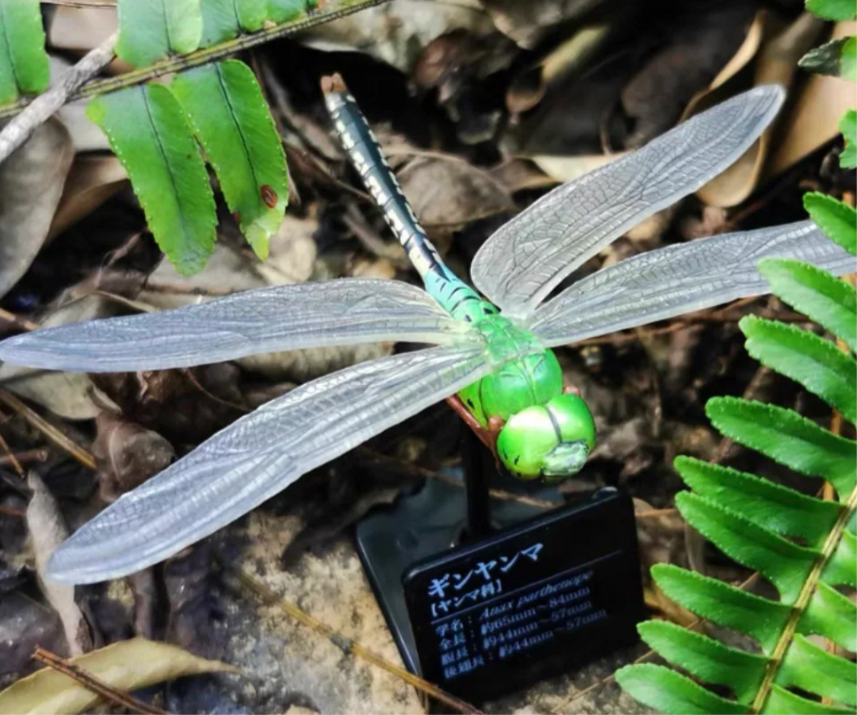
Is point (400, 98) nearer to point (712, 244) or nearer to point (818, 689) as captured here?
point (712, 244)

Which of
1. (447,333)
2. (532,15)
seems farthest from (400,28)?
(447,333)

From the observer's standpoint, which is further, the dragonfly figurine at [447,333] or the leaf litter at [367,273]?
the leaf litter at [367,273]

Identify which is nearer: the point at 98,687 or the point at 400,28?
the point at 98,687

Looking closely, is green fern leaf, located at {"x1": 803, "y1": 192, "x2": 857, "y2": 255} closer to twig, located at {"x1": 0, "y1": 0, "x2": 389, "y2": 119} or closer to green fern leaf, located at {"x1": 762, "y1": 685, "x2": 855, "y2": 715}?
green fern leaf, located at {"x1": 762, "y1": 685, "x2": 855, "y2": 715}

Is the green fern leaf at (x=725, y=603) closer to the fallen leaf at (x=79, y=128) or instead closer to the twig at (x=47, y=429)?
the twig at (x=47, y=429)

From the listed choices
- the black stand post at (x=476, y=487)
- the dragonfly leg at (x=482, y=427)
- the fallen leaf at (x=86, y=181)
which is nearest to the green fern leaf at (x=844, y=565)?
the dragonfly leg at (x=482, y=427)

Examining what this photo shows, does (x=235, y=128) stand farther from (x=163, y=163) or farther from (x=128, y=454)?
(x=128, y=454)

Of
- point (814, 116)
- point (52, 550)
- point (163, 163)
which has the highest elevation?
point (163, 163)
